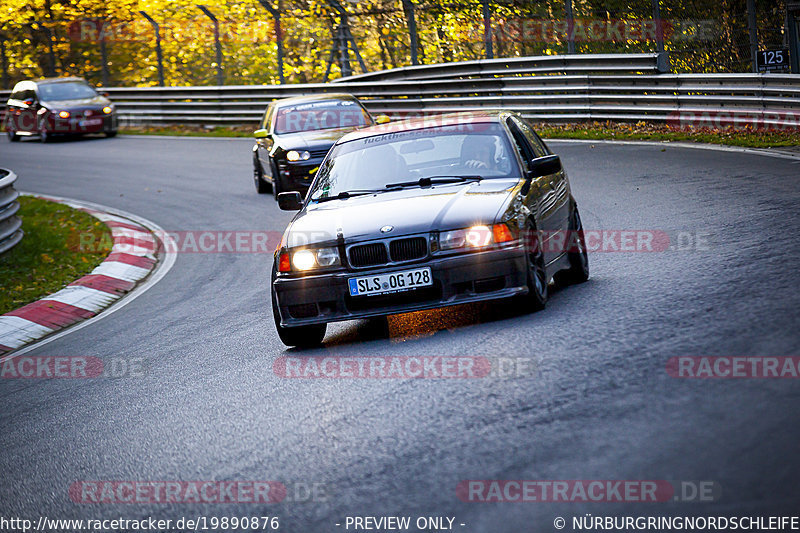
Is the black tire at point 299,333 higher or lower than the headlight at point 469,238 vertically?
lower

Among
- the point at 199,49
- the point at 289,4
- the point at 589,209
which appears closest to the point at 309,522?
the point at 589,209

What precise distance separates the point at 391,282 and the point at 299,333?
85 centimetres

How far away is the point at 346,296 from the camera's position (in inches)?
A: 279

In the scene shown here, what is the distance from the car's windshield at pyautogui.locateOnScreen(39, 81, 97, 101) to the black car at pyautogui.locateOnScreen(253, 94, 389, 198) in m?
14.4

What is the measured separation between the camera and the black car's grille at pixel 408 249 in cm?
699

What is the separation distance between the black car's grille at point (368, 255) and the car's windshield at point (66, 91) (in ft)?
83.7

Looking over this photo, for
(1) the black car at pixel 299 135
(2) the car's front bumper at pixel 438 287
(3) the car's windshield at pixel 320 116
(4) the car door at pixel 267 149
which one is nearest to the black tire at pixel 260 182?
(1) the black car at pixel 299 135

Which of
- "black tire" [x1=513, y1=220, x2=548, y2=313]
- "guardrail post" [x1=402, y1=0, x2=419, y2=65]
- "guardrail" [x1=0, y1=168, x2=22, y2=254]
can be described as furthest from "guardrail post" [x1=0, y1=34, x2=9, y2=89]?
"black tire" [x1=513, y1=220, x2=548, y2=313]

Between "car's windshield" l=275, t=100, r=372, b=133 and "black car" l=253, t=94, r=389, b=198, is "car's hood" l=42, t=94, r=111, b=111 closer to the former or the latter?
"black car" l=253, t=94, r=389, b=198

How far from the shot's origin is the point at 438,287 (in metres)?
6.95

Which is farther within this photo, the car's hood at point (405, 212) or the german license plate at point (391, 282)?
the car's hood at point (405, 212)

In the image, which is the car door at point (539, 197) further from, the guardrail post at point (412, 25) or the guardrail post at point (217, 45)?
the guardrail post at point (217, 45)

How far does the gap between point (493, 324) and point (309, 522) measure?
3.12 metres

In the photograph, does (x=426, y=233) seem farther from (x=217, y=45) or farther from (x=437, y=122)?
(x=217, y=45)
